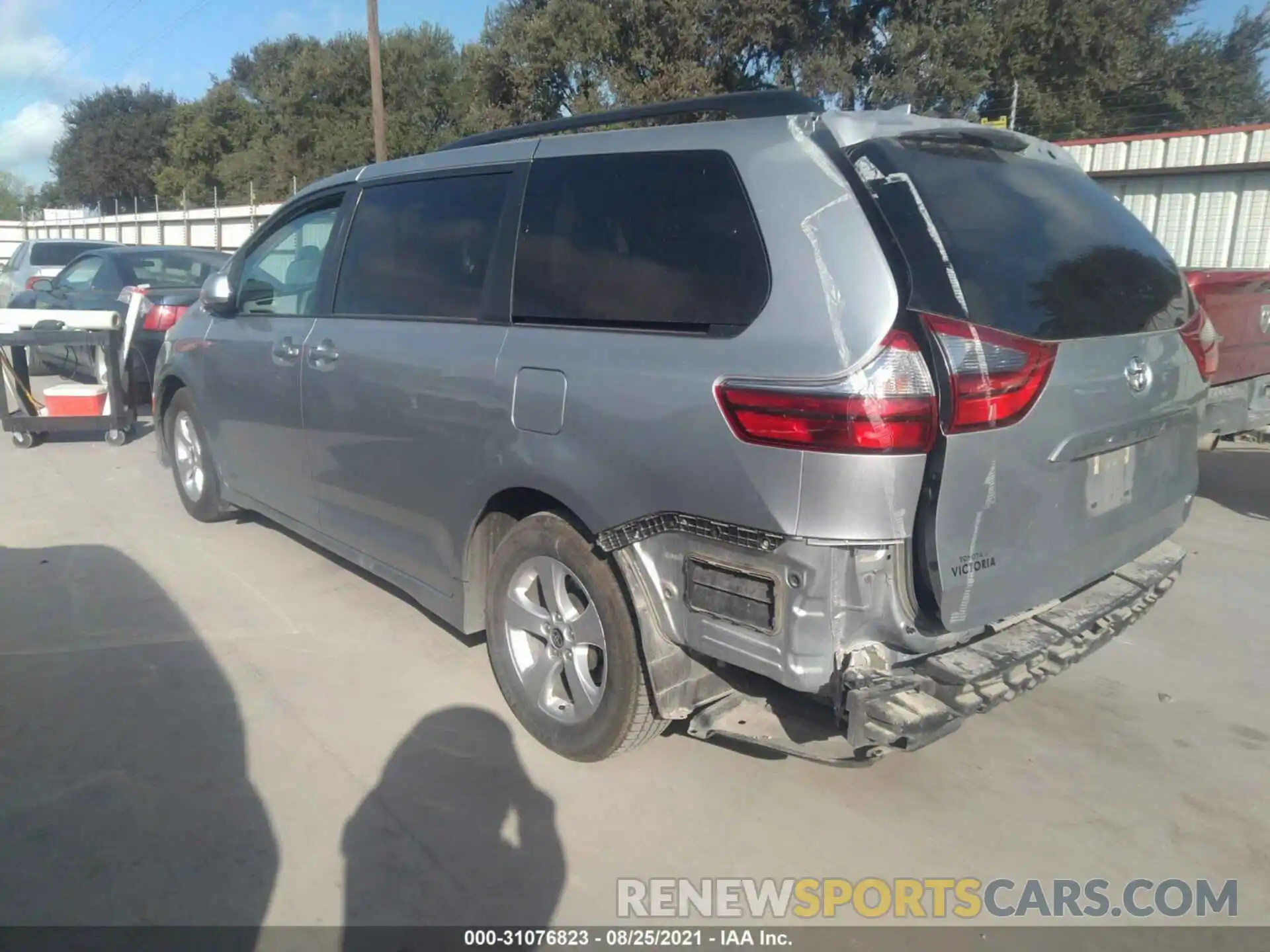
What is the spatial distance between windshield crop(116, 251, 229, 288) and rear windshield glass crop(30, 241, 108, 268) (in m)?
5.70

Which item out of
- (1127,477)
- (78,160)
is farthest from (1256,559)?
(78,160)

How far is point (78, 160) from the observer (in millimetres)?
58031

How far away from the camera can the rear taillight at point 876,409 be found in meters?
2.41

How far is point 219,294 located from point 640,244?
308cm

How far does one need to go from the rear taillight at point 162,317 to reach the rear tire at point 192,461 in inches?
115

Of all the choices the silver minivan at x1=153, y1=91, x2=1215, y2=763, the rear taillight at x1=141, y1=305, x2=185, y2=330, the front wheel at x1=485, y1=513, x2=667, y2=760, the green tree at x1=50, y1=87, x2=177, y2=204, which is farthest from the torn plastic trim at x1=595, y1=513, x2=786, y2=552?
the green tree at x1=50, y1=87, x2=177, y2=204

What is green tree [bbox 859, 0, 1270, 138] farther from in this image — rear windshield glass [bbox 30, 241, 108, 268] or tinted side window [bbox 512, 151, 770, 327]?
tinted side window [bbox 512, 151, 770, 327]

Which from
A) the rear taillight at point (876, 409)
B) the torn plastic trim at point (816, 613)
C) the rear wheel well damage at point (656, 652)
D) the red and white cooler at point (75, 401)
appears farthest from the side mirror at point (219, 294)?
the red and white cooler at point (75, 401)

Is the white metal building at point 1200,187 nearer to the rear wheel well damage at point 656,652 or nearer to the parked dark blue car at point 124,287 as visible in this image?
the parked dark blue car at point 124,287

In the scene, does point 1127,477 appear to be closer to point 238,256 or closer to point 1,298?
point 238,256

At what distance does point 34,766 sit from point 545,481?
2058mm

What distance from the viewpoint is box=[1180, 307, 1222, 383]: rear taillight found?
332 centimetres

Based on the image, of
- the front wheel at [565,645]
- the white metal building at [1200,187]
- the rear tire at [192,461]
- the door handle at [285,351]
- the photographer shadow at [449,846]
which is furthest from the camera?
the white metal building at [1200,187]

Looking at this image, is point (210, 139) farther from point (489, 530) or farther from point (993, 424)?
point (993, 424)
